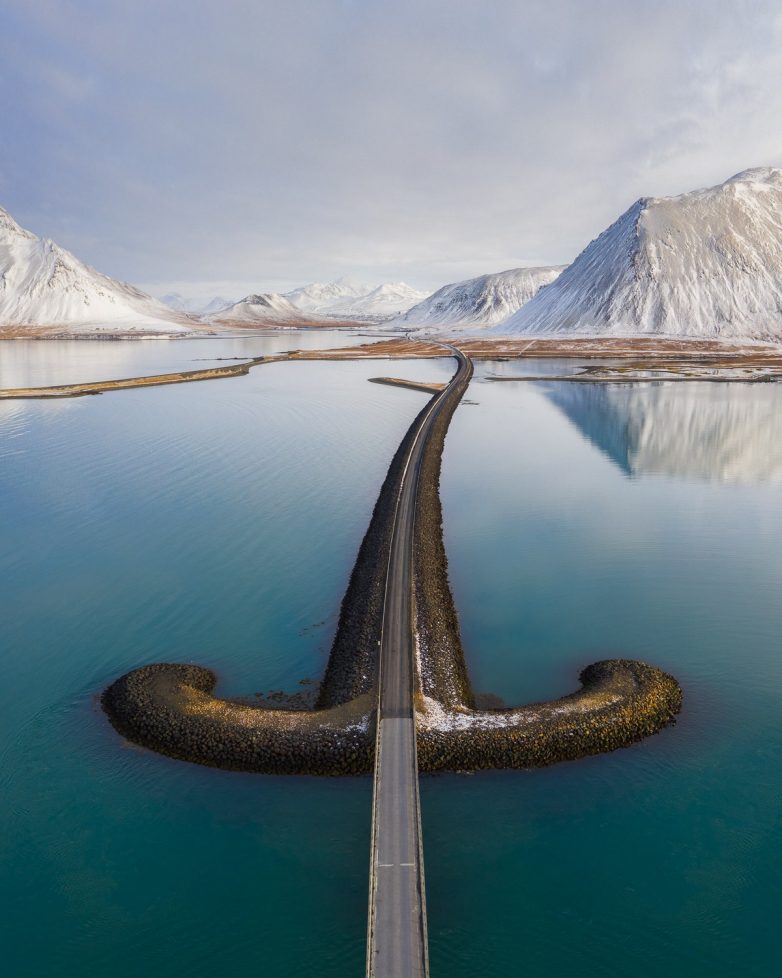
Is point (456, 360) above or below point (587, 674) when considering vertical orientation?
above

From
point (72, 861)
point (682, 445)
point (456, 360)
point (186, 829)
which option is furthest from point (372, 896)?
point (456, 360)

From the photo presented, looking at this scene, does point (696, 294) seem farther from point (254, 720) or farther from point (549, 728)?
point (254, 720)

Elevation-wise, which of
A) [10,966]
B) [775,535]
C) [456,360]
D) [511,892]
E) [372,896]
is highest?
[456,360]

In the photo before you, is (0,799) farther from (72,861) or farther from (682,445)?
(682,445)

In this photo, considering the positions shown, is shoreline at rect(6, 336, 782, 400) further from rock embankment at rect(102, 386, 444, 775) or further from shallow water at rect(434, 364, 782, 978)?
rock embankment at rect(102, 386, 444, 775)

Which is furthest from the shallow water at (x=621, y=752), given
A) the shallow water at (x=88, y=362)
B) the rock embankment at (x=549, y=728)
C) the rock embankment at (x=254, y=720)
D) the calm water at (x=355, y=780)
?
the shallow water at (x=88, y=362)

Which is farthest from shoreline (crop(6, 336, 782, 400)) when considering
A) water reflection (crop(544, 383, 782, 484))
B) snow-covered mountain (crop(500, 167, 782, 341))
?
snow-covered mountain (crop(500, 167, 782, 341))

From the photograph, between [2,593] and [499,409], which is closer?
[2,593]

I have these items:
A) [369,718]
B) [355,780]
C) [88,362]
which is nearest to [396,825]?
[355,780]
